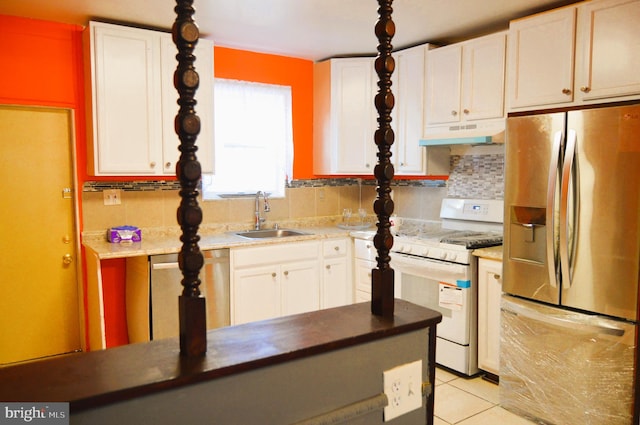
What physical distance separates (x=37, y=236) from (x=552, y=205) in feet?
11.3

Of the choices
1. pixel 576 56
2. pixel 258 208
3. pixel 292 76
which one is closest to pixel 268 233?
pixel 258 208

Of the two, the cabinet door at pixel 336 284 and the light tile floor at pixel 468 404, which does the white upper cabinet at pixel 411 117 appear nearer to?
the cabinet door at pixel 336 284

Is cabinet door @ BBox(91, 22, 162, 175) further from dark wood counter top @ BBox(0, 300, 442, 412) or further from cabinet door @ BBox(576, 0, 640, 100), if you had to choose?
cabinet door @ BBox(576, 0, 640, 100)

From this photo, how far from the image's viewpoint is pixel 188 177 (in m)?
1.04

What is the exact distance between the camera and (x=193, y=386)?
3.26 ft

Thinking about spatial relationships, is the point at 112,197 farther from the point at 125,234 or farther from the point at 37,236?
the point at 37,236

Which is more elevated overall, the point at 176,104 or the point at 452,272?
the point at 176,104

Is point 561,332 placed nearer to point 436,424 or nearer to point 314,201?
point 436,424

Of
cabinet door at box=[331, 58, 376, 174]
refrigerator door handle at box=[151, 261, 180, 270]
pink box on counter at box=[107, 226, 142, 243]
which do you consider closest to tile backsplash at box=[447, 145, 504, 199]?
cabinet door at box=[331, 58, 376, 174]

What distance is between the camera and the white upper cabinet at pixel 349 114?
4422mm

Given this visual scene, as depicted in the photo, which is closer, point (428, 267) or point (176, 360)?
point (176, 360)

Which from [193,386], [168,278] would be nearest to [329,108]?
[168,278]

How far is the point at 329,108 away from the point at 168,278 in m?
2.15

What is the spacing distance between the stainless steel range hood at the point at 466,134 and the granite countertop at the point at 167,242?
42.7 inches
